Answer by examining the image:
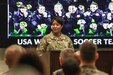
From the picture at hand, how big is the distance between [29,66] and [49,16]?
5.57 m

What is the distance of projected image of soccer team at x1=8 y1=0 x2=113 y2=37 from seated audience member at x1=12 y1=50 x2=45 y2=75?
5.53 m

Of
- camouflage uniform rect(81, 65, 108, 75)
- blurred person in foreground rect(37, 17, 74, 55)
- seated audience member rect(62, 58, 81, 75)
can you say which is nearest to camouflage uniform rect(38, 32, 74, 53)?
blurred person in foreground rect(37, 17, 74, 55)

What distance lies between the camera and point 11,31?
6.70 m

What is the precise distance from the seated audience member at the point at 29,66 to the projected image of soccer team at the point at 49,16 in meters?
5.53

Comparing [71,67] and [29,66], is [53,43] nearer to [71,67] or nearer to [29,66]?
[71,67]

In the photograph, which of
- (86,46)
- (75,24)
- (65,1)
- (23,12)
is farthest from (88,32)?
(86,46)

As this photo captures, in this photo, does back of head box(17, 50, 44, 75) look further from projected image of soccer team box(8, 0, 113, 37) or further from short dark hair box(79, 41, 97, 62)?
projected image of soccer team box(8, 0, 113, 37)

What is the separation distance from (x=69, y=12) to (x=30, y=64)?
559 cm

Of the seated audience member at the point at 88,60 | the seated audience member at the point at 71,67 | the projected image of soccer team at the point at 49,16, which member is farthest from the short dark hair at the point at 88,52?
the projected image of soccer team at the point at 49,16

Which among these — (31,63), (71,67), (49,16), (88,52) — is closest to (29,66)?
(31,63)

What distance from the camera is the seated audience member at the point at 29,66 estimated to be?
110 cm

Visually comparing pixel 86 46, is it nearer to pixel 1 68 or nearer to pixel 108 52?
pixel 108 52

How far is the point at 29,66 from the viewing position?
1.11 meters

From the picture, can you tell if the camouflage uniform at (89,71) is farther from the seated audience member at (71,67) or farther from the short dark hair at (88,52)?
the seated audience member at (71,67)
